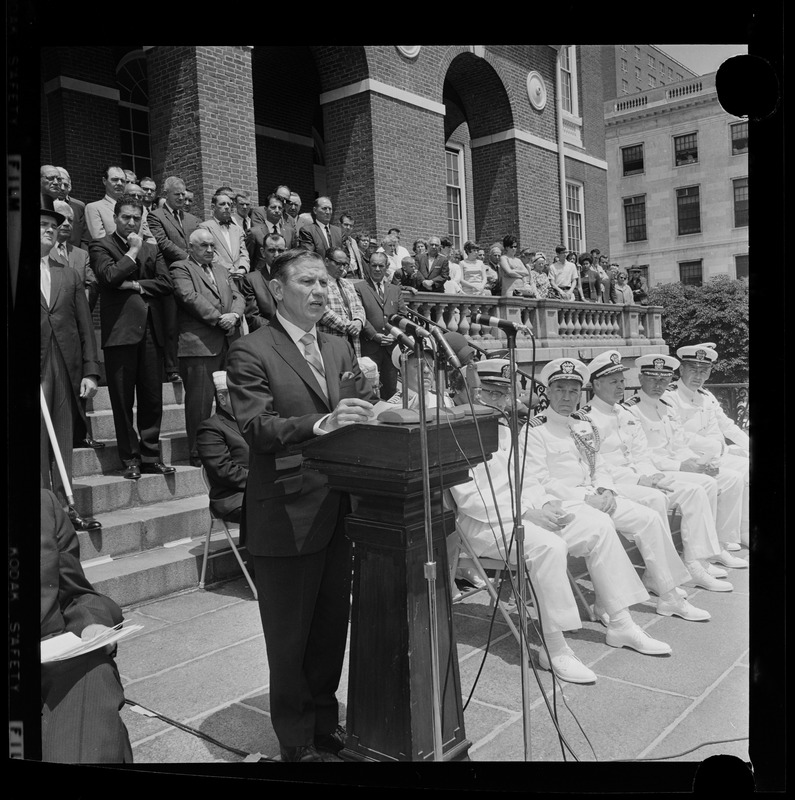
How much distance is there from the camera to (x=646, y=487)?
203 inches

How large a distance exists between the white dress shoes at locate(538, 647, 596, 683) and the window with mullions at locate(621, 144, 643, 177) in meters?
3.61

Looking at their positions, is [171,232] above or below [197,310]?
above

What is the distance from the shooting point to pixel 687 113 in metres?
3.12

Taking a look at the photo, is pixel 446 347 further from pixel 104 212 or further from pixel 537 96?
pixel 537 96

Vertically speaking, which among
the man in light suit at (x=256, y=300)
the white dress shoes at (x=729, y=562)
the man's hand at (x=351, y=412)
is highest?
the man in light suit at (x=256, y=300)

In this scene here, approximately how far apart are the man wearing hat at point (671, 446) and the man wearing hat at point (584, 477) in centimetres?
91

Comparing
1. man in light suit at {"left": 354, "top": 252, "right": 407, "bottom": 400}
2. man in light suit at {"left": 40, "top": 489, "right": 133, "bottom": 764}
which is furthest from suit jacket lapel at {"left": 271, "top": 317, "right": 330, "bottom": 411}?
man in light suit at {"left": 354, "top": 252, "right": 407, "bottom": 400}

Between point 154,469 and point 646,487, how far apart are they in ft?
12.0

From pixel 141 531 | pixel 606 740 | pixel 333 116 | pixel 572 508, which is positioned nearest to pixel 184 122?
pixel 333 116

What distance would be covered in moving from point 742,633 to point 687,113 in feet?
10.1

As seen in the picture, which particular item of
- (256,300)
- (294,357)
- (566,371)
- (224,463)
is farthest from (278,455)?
(256,300)

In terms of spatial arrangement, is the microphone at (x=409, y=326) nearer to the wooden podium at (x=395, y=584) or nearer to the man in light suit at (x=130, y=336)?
the wooden podium at (x=395, y=584)

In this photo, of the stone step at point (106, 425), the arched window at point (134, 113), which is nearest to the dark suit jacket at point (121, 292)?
the stone step at point (106, 425)

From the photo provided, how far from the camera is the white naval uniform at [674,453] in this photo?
571cm
